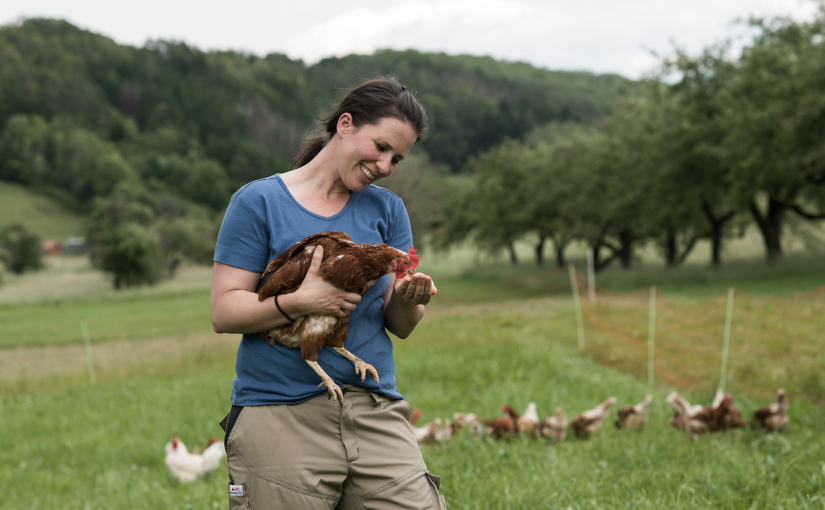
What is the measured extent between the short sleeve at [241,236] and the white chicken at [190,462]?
10.5 feet

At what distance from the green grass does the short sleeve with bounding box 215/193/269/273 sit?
67.8 metres

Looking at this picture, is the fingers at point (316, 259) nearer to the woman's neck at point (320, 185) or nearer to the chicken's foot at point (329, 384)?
the woman's neck at point (320, 185)

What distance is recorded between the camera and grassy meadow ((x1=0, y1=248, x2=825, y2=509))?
3.26 meters

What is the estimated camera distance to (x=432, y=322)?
1447cm

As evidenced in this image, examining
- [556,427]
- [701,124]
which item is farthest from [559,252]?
[556,427]

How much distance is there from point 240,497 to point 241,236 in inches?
31.9

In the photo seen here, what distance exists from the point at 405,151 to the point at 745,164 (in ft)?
58.6

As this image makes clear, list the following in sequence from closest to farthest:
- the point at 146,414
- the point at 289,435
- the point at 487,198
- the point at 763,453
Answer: the point at 289,435 < the point at 763,453 < the point at 146,414 < the point at 487,198

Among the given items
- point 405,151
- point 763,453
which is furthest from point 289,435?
point 763,453

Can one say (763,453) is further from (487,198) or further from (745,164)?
(487,198)

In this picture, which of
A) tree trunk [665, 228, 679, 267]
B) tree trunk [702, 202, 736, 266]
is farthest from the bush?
tree trunk [702, 202, 736, 266]

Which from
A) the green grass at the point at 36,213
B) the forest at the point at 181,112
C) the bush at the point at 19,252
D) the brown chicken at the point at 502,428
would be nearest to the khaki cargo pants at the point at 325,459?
the brown chicken at the point at 502,428

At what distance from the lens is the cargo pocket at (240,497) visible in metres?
1.82

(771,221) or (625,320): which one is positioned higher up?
(771,221)
